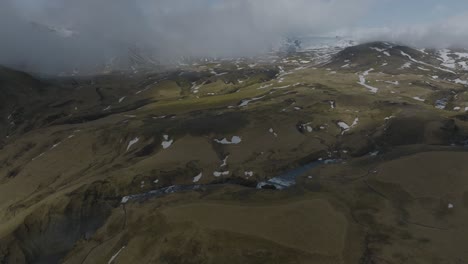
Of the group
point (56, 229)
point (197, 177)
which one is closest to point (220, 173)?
point (197, 177)

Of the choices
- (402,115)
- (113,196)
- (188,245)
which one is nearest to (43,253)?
(113,196)

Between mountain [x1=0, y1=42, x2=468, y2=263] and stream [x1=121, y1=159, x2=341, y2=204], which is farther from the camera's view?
stream [x1=121, y1=159, x2=341, y2=204]

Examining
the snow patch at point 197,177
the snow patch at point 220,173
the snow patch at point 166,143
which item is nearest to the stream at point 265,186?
the snow patch at point 197,177

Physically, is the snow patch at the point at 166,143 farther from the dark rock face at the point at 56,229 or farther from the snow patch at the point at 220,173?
the dark rock face at the point at 56,229

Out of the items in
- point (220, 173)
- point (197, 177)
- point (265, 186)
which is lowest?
point (220, 173)

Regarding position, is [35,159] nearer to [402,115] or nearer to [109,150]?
[109,150]

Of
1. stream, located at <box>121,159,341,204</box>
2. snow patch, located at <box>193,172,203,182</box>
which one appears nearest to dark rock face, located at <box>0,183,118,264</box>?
stream, located at <box>121,159,341,204</box>

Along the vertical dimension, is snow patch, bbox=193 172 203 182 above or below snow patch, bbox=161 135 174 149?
above

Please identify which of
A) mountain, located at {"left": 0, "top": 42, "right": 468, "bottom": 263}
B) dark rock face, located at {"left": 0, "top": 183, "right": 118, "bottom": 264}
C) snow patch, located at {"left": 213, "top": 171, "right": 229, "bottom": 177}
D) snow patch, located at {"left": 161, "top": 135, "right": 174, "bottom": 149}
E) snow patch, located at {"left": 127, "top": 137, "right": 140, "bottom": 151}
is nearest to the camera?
mountain, located at {"left": 0, "top": 42, "right": 468, "bottom": 263}

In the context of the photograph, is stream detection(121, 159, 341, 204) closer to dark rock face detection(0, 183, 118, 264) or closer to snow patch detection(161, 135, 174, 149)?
dark rock face detection(0, 183, 118, 264)

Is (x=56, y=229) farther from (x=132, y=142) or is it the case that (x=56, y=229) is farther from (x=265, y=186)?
(x=265, y=186)
